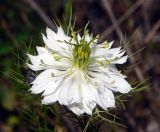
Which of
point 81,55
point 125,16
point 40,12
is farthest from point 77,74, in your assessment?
point 125,16

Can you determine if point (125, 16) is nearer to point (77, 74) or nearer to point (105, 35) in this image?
point (105, 35)

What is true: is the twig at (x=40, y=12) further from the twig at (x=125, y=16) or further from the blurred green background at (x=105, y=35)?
the twig at (x=125, y=16)

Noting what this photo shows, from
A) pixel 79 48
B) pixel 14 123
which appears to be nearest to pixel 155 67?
pixel 14 123

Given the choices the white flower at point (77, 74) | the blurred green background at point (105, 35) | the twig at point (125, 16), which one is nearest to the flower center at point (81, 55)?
the white flower at point (77, 74)

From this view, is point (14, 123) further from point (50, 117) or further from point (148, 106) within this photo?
point (148, 106)

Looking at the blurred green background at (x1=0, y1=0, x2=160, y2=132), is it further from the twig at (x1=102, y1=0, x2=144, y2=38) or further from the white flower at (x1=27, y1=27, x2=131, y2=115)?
the white flower at (x1=27, y1=27, x2=131, y2=115)
